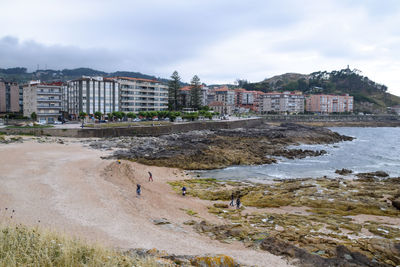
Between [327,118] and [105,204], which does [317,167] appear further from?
[327,118]

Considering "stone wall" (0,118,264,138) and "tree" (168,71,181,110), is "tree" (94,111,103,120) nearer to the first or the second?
"stone wall" (0,118,264,138)

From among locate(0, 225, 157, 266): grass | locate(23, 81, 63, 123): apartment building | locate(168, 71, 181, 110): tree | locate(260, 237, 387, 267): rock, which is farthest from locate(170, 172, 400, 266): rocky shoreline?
locate(168, 71, 181, 110): tree

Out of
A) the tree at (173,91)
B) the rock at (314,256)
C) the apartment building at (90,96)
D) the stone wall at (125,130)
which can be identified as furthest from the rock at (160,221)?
the tree at (173,91)

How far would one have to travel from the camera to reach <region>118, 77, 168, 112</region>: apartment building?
84.9m

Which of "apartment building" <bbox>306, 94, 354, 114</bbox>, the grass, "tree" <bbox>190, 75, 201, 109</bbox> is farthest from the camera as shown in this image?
"apartment building" <bbox>306, 94, 354, 114</bbox>

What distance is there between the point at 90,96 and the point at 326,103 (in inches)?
5948

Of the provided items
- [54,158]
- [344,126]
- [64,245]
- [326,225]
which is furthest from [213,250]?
[344,126]

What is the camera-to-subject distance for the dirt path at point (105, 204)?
12.3m

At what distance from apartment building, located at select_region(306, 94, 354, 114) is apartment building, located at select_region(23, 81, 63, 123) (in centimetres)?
15058

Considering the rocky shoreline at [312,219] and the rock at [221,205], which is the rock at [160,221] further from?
the rock at [221,205]

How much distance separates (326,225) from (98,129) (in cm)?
4597

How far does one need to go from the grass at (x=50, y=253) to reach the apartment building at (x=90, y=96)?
69.9m

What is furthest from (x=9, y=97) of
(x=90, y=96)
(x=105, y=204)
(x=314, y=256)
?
(x=314, y=256)

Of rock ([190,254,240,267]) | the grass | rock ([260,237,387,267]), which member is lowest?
rock ([260,237,387,267])
